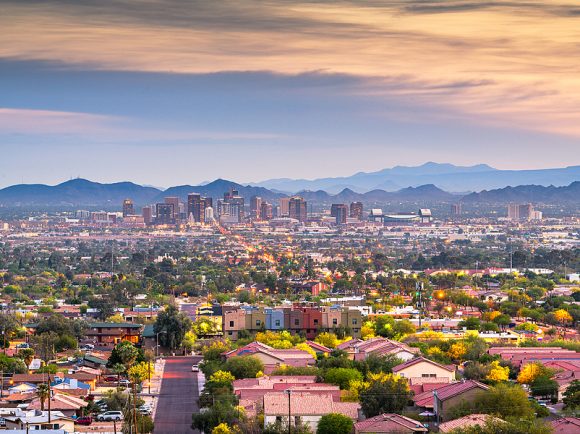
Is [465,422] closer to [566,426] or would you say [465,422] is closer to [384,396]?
[566,426]

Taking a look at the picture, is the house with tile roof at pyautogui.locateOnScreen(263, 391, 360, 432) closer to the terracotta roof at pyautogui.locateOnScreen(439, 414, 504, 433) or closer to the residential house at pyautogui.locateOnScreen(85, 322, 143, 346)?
the terracotta roof at pyautogui.locateOnScreen(439, 414, 504, 433)

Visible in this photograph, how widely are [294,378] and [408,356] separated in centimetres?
847

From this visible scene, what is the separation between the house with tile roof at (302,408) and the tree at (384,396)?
1.40ft

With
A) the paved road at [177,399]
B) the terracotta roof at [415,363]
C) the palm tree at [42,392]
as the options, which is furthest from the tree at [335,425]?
the terracotta roof at [415,363]

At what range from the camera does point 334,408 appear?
4269cm

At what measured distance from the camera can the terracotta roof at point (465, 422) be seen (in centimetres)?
3794

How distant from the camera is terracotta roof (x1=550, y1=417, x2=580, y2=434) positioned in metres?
37.8

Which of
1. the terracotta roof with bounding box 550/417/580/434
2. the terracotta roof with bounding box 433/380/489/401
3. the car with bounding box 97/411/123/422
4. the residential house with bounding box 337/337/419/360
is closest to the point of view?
the terracotta roof with bounding box 550/417/580/434

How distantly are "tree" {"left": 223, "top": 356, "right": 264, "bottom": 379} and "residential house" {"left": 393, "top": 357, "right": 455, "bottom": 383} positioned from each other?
5.80m

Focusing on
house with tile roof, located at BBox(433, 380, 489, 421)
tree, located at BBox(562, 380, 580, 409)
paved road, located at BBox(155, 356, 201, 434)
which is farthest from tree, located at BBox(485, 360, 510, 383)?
paved road, located at BBox(155, 356, 201, 434)

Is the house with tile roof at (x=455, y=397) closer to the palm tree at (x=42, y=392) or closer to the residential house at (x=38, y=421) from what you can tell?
the residential house at (x=38, y=421)

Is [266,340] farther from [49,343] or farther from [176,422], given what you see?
[176,422]

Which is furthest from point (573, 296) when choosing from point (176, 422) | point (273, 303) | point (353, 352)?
point (176, 422)

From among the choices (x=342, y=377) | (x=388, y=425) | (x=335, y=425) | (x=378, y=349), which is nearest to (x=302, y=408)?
(x=335, y=425)
